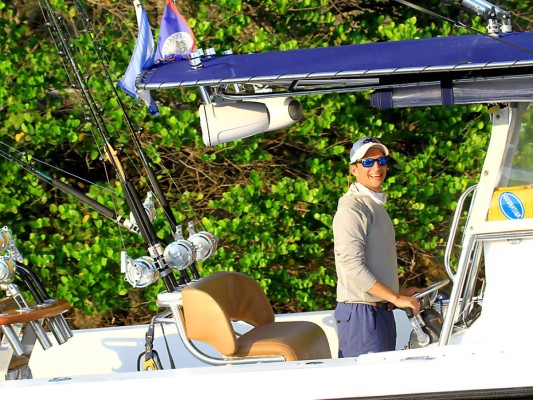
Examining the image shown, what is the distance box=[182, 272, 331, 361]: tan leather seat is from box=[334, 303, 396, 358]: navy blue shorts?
7.4 inches

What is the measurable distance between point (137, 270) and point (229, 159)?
270cm

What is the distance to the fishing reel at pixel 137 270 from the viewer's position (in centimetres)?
462

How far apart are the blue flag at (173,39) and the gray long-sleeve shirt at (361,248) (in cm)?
96

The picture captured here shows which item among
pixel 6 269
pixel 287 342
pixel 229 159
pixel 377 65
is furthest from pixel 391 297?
pixel 229 159

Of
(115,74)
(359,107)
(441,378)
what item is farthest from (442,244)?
(441,378)

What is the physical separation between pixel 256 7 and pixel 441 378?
4.01 m

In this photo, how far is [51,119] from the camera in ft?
23.4

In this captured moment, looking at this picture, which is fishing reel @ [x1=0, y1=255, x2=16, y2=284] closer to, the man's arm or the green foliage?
the man's arm

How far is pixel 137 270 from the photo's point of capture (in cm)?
466

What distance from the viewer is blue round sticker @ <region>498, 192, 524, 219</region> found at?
4211mm

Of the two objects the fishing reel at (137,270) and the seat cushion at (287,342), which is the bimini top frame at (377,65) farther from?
the seat cushion at (287,342)

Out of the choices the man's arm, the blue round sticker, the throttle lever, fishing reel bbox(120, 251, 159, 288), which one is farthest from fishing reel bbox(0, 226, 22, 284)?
the blue round sticker

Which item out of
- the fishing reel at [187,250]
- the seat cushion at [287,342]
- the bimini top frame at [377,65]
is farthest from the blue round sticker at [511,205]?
the fishing reel at [187,250]

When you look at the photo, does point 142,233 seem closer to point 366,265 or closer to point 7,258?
point 7,258
